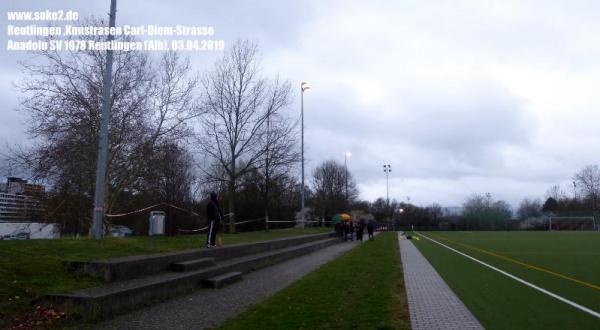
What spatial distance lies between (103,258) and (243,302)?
9.77 feet

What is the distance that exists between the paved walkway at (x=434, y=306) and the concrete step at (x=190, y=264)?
198 inches

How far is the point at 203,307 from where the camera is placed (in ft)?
30.9

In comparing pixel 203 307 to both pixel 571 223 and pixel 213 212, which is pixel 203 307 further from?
pixel 571 223

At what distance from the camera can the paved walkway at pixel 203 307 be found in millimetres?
7938

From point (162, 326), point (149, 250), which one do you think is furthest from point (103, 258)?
point (162, 326)

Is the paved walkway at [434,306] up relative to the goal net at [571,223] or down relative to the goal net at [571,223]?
down

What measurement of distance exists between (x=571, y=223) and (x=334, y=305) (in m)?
79.8

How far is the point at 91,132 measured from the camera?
59.6 feet

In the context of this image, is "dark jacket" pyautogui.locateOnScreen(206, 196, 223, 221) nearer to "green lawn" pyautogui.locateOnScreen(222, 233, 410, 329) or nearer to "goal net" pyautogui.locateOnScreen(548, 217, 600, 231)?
"green lawn" pyautogui.locateOnScreen(222, 233, 410, 329)

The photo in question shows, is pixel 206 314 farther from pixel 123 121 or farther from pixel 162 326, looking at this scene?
pixel 123 121

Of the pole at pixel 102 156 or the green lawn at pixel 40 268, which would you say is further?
the pole at pixel 102 156

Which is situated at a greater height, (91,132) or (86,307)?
(91,132)

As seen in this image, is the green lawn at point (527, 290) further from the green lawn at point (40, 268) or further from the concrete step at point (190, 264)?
the green lawn at point (40, 268)

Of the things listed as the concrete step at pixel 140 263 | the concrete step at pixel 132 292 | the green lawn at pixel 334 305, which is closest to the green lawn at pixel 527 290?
the green lawn at pixel 334 305
